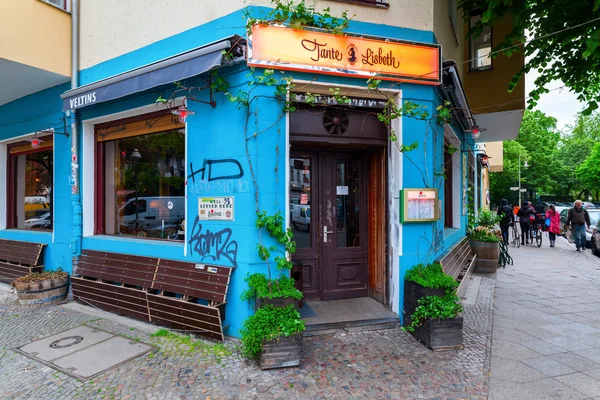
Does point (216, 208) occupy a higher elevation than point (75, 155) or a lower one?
lower

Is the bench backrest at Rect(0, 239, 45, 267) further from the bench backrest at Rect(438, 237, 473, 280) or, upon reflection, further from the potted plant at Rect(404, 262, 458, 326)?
the bench backrest at Rect(438, 237, 473, 280)

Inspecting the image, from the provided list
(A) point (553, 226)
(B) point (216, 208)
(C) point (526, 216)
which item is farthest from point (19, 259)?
(A) point (553, 226)

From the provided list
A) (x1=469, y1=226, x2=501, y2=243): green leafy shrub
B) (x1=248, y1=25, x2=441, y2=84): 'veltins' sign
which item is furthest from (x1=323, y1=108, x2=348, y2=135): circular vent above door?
(x1=469, y1=226, x2=501, y2=243): green leafy shrub

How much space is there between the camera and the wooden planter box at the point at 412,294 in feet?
14.6

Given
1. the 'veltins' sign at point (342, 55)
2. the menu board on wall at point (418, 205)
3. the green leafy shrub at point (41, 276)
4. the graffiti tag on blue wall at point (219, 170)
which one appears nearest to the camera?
the 'veltins' sign at point (342, 55)

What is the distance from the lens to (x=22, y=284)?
5.92m

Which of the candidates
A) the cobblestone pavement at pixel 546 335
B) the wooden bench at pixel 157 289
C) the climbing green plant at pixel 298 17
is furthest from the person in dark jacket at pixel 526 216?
the wooden bench at pixel 157 289

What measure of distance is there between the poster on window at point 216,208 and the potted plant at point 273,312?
47 cm

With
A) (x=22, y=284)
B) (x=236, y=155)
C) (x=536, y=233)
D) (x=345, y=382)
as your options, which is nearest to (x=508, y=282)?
(x=345, y=382)

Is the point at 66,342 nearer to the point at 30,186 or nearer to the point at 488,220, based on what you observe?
the point at 30,186

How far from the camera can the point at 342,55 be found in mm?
4711

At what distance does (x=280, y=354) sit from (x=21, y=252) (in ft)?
21.9

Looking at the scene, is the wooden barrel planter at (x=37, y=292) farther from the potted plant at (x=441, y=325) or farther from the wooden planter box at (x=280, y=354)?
the potted plant at (x=441, y=325)

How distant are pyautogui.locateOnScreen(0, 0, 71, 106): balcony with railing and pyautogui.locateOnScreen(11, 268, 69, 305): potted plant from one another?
3636mm
